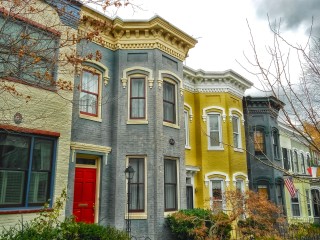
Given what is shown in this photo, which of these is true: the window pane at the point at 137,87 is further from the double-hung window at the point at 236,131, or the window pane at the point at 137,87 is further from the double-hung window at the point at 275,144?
the double-hung window at the point at 275,144

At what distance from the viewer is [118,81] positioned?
13688 mm

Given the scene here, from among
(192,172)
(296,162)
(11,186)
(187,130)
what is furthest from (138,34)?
(296,162)

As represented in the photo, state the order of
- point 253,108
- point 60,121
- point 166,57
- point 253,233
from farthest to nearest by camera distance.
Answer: point 253,108 → point 166,57 → point 253,233 → point 60,121

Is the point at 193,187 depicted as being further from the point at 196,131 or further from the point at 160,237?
the point at 160,237

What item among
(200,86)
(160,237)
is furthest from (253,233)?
(200,86)

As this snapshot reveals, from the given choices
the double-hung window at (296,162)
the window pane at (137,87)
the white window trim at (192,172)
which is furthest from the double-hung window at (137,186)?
the double-hung window at (296,162)

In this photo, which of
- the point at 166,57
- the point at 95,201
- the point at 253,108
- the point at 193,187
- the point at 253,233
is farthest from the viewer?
the point at 253,108

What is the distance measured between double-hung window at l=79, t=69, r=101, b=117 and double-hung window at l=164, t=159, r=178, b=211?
3.88m

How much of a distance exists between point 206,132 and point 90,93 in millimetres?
8131

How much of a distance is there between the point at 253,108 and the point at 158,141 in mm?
11274

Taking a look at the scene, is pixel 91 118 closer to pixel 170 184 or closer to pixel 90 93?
pixel 90 93

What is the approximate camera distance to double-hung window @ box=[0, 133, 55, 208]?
8.77m

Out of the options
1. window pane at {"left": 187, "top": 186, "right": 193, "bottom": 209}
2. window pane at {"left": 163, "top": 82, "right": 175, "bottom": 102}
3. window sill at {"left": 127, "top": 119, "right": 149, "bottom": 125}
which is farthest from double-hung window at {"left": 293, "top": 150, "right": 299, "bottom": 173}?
window sill at {"left": 127, "top": 119, "right": 149, "bottom": 125}

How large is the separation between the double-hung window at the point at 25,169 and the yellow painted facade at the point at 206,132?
8.78m
